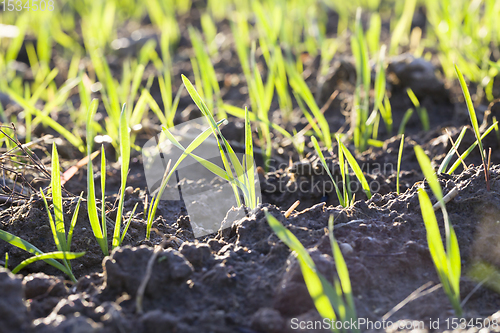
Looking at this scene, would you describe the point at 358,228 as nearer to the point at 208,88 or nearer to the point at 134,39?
the point at 208,88

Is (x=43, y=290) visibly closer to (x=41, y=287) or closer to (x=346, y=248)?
(x=41, y=287)

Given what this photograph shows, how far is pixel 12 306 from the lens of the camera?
0.69 metres

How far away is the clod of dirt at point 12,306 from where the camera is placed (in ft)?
2.22

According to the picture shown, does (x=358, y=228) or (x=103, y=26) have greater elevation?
(x=103, y=26)

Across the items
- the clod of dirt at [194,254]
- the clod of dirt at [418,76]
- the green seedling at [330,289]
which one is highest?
the clod of dirt at [418,76]

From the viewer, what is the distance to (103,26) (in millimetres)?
3010

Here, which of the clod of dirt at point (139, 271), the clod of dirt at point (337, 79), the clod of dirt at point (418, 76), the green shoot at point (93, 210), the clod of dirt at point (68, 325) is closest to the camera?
the clod of dirt at point (68, 325)

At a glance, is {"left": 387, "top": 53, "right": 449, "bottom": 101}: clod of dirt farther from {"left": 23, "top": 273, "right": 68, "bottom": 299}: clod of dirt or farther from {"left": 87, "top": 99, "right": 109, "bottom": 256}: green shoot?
{"left": 23, "top": 273, "right": 68, "bottom": 299}: clod of dirt

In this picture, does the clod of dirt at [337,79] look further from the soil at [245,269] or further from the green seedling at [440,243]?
the green seedling at [440,243]

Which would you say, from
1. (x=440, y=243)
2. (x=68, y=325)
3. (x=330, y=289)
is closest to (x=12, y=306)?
(x=68, y=325)

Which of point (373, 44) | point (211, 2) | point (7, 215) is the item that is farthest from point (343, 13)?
point (7, 215)

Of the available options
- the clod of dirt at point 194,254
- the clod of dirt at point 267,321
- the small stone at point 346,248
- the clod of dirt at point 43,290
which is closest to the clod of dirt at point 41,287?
the clod of dirt at point 43,290

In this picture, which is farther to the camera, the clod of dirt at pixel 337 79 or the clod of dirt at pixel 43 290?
the clod of dirt at pixel 337 79

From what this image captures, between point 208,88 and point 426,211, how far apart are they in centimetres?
126
